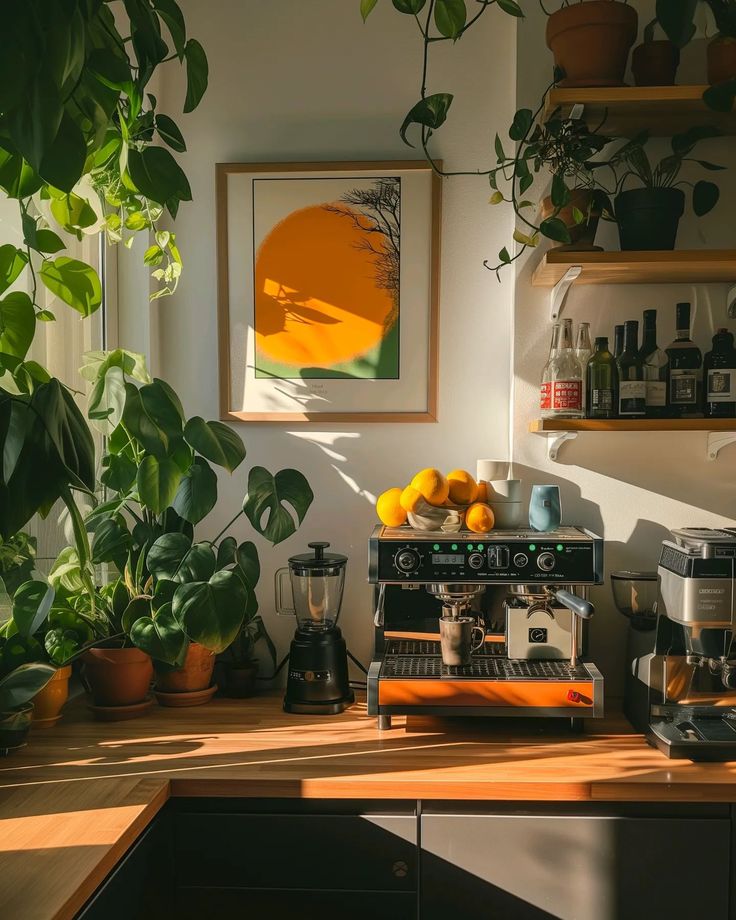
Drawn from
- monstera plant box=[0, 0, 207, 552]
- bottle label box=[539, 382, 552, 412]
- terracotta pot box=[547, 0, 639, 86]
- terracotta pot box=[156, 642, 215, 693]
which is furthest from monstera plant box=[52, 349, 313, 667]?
terracotta pot box=[547, 0, 639, 86]

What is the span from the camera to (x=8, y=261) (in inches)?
48.1

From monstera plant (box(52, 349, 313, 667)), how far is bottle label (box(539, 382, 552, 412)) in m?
0.58

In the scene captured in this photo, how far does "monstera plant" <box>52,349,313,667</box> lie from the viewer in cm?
176

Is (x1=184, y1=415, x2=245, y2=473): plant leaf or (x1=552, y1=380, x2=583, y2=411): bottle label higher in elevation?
(x1=552, y1=380, x2=583, y2=411): bottle label

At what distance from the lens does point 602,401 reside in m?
1.98

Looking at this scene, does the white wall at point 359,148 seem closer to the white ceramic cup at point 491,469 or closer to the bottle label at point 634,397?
the white ceramic cup at point 491,469

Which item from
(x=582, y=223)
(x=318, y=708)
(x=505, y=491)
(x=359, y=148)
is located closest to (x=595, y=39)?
(x=582, y=223)

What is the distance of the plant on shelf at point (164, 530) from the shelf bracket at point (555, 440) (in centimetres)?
60

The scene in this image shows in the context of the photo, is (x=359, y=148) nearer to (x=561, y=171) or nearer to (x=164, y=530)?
(x=561, y=171)

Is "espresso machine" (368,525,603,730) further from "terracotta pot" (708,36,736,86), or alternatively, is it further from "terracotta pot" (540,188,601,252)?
"terracotta pot" (708,36,736,86)

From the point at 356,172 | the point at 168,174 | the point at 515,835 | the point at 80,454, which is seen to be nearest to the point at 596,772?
the point at 515,835

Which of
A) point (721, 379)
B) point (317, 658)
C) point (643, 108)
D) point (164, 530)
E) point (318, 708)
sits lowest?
point (318, 708)

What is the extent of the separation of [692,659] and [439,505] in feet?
2.03

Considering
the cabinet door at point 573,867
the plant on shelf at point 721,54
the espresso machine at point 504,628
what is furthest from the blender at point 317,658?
the plant on shelf at point 721,54
